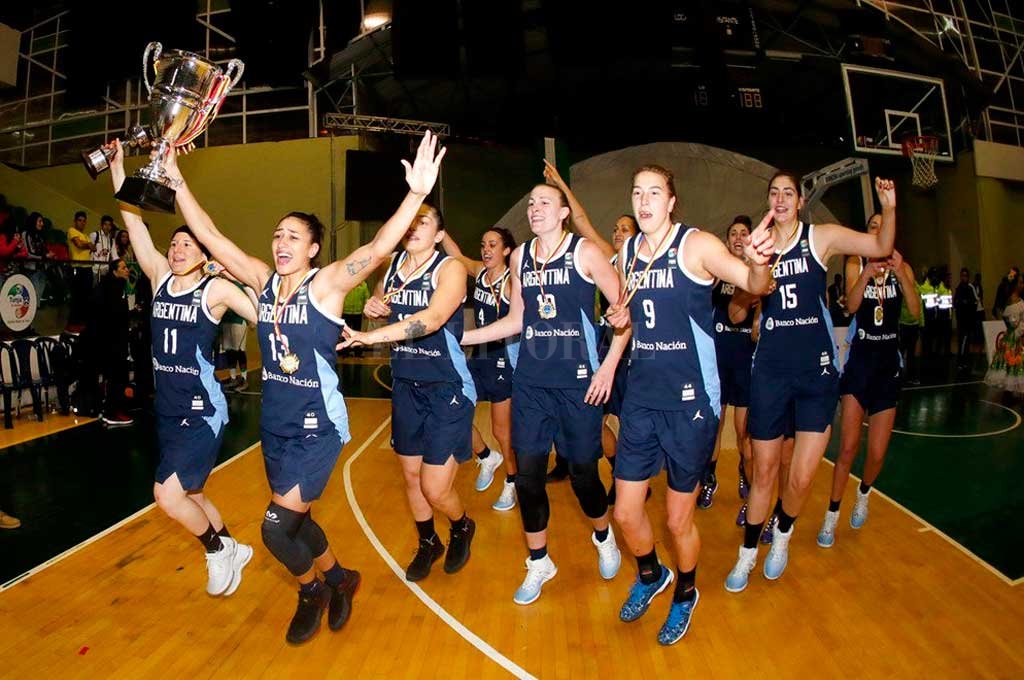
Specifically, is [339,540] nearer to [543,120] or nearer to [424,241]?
[424,241]

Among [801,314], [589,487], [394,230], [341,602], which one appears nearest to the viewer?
[394,230]

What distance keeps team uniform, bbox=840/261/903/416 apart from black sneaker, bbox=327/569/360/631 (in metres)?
3.39

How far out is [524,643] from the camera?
3.32m

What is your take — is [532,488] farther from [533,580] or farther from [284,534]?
[284,534]

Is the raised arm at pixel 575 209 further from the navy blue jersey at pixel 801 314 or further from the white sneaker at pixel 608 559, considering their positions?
the white sneaker at pixel 608 559

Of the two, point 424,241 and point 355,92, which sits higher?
point 355,92

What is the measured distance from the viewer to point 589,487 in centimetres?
374

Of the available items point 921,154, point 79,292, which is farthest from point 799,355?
point 79,292

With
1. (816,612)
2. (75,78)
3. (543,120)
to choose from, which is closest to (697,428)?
(816,612)

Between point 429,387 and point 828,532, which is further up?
point 429,387

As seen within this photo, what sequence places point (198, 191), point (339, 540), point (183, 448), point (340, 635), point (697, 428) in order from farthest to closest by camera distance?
point (198, 191)
point (339, 540)
point (183, 448)
point (340, 635)
point (697, 428)

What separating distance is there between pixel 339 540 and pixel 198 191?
14.1 metres

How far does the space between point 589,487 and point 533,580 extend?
0.62 m

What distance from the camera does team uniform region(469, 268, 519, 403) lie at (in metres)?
5.44
